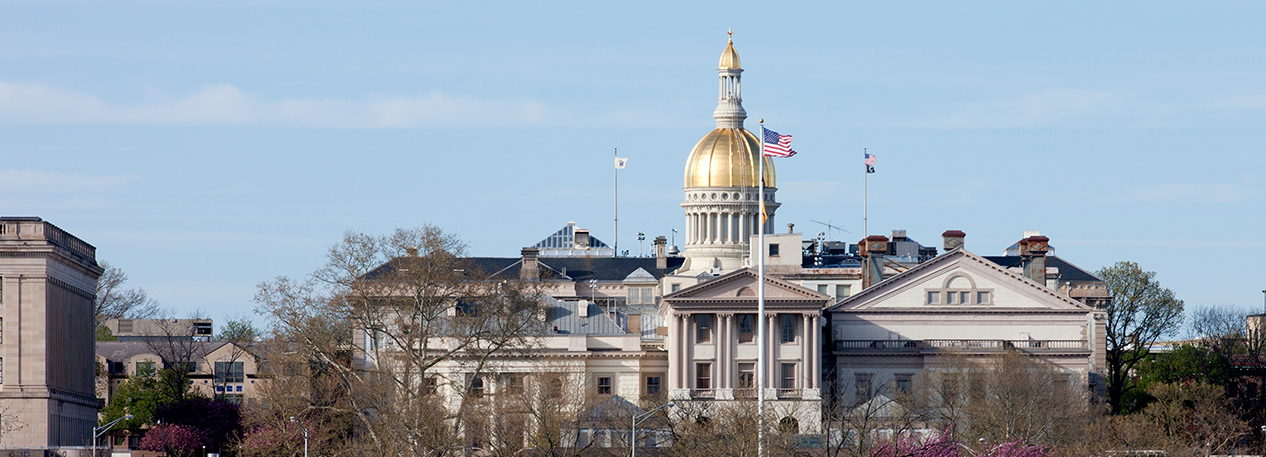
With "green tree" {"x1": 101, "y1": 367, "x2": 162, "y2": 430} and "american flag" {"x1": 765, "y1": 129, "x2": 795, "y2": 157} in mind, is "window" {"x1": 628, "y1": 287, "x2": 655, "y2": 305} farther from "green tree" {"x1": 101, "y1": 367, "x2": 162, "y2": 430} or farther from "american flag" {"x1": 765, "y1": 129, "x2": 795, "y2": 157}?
"american flag" {"x1": 765, "y1": 129, "x2": 795, "y2": 157}

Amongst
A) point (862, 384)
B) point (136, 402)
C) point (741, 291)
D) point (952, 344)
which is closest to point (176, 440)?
point (136, 402)

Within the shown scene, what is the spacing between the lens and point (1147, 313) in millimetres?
156000

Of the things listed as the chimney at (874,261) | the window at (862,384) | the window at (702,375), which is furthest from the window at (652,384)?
the chimney at (874,261)

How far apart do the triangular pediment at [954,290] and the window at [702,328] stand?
Result: 806cm

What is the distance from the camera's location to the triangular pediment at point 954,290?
454 ft

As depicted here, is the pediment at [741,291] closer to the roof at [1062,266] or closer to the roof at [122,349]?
the roof at [1062,266]

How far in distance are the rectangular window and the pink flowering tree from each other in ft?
104

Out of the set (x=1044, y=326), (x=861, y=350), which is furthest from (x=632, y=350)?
(x=1044, y=326)

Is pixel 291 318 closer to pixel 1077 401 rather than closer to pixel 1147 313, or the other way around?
pixel 1077 401

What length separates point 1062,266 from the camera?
161750 mm

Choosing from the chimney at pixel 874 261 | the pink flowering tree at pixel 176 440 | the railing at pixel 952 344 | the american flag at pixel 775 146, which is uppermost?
the american flag at pixel 775 146

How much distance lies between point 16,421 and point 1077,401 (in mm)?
58822

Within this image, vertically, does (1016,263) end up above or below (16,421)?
above

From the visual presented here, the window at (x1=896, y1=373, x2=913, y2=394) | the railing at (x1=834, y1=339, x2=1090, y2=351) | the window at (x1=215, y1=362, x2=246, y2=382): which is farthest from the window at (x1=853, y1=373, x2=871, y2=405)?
the window at (x1=215, y1=362, x2=246, y2=382)
